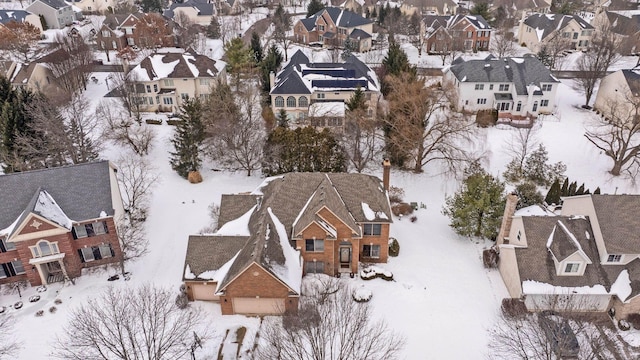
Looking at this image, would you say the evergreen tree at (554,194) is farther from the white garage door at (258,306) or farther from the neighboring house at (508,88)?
the white garage door at (258,306)

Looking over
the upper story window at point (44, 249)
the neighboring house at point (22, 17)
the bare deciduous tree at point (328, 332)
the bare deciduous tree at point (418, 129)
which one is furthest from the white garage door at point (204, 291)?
the neighboring house at point (22, 17)

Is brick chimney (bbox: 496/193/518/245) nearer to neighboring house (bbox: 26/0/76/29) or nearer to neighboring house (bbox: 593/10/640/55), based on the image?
neighboring house (bbox: 593/10/640/55)

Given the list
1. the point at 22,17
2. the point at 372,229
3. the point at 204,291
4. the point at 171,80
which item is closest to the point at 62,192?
the point at 204,291

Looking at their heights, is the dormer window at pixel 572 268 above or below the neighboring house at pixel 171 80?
below

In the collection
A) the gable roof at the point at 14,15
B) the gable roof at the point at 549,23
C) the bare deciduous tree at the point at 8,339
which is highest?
the gable roof at the point at 14,15

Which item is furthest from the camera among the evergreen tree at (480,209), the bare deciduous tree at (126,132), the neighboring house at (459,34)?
the neighboring house at (459,34)

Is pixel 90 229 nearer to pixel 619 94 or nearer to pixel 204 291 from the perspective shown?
pixel 204 291

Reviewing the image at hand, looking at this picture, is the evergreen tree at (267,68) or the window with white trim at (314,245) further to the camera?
the evergreen tree at (267,68)

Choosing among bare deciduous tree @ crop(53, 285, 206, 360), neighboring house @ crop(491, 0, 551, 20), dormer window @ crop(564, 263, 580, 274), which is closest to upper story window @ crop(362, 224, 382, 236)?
dormer window @ crop(564, 263, 580, 274)

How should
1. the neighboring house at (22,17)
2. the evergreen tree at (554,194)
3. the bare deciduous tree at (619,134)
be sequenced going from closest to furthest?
1. the evergreen tree at (554,194)
2. the bare deciduous tree at (619,134)
3. the neighboring house at (22,17)
